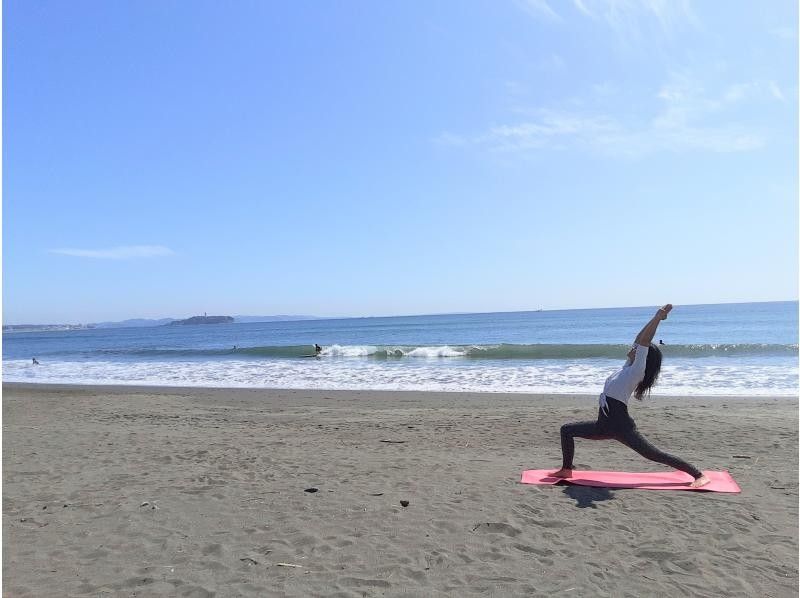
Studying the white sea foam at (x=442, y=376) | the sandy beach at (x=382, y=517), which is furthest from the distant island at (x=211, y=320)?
the sandy beach at (x=382, y=517)

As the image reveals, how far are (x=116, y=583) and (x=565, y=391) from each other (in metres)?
12.7

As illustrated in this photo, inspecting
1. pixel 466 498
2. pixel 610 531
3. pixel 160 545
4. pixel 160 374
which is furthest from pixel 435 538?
pixel 160 374

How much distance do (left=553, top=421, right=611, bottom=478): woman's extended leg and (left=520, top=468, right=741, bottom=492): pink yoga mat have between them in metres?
0.10

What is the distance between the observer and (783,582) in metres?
3.42

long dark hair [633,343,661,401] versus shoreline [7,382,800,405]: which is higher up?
long dark hair [633,343,661,401]

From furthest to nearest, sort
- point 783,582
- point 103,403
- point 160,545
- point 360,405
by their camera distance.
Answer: point 103,403, point 360,405, point 160,545, point 783,582

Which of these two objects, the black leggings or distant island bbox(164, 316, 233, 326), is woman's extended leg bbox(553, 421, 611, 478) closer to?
the black leggings

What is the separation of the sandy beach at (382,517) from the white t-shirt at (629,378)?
884 millimetres

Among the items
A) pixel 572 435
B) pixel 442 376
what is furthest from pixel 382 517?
pixel 442 376

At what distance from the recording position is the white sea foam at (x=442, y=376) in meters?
15.2

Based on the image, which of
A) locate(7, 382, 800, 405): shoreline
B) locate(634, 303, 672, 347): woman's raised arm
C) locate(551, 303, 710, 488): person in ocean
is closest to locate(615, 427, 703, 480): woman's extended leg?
locate(551, 303, 710, 488): person in ocean

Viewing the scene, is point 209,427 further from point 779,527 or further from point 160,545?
point 779,527

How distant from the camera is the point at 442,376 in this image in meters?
19.0

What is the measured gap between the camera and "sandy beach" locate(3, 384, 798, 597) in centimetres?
346
